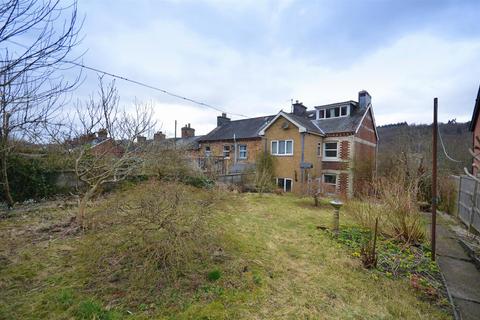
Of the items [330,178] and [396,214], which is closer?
[396,214]

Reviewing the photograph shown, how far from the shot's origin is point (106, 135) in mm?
7723

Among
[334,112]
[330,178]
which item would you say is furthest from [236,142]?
[334,112]

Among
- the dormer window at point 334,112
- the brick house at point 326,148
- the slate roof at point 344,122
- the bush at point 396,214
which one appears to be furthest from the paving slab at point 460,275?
the dormer window at point 334,112

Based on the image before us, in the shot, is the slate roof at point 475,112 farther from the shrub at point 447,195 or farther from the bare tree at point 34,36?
the bare tree at point 34,36

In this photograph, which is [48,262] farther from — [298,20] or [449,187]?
[449,187]

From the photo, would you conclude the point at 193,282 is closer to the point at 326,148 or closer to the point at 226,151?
the point at 326,148

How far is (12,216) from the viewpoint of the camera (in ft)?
21.9

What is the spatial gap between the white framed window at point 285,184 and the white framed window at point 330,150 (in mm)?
3854

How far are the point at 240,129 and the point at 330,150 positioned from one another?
9.53 m

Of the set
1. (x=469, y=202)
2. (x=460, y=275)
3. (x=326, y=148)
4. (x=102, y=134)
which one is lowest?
(x=460, y=275)

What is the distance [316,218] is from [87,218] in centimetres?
746

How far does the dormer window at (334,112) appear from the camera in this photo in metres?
18.6

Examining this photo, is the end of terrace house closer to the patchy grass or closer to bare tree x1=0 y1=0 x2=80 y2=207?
the patchy grass

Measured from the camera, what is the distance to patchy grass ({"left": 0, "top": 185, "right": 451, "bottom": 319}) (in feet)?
9.20
